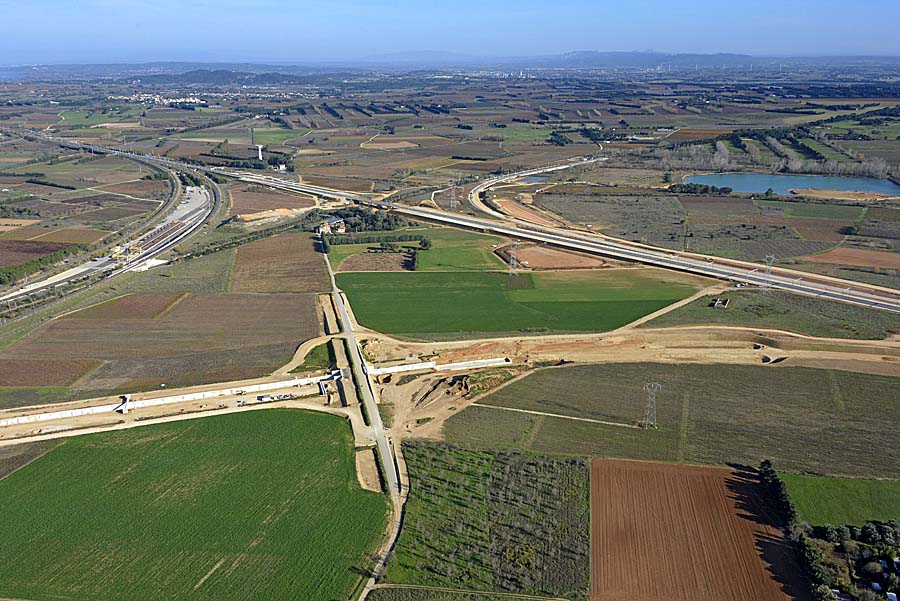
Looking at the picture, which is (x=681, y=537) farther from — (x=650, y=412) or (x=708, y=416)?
(x=708, y=416)

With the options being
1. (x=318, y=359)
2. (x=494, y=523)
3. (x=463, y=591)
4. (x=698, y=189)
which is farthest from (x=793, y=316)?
(x=698, y=189)

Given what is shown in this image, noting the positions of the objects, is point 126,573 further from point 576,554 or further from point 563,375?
point 563,375

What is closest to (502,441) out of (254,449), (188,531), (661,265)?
(254,449)

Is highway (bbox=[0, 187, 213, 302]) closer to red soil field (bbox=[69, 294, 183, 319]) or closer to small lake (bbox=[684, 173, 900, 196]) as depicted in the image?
red soil field (bbox=[69, 294, 183, 319])

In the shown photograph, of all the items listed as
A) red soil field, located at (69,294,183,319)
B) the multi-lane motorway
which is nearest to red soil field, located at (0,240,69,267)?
red soil field, located at (69,294,183,319)

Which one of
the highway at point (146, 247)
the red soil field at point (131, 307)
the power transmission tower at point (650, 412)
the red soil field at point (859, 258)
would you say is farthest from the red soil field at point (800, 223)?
the highway at point (146, 247)

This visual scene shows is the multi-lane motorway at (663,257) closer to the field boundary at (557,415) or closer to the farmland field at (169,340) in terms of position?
the field boundary at (557,415)
